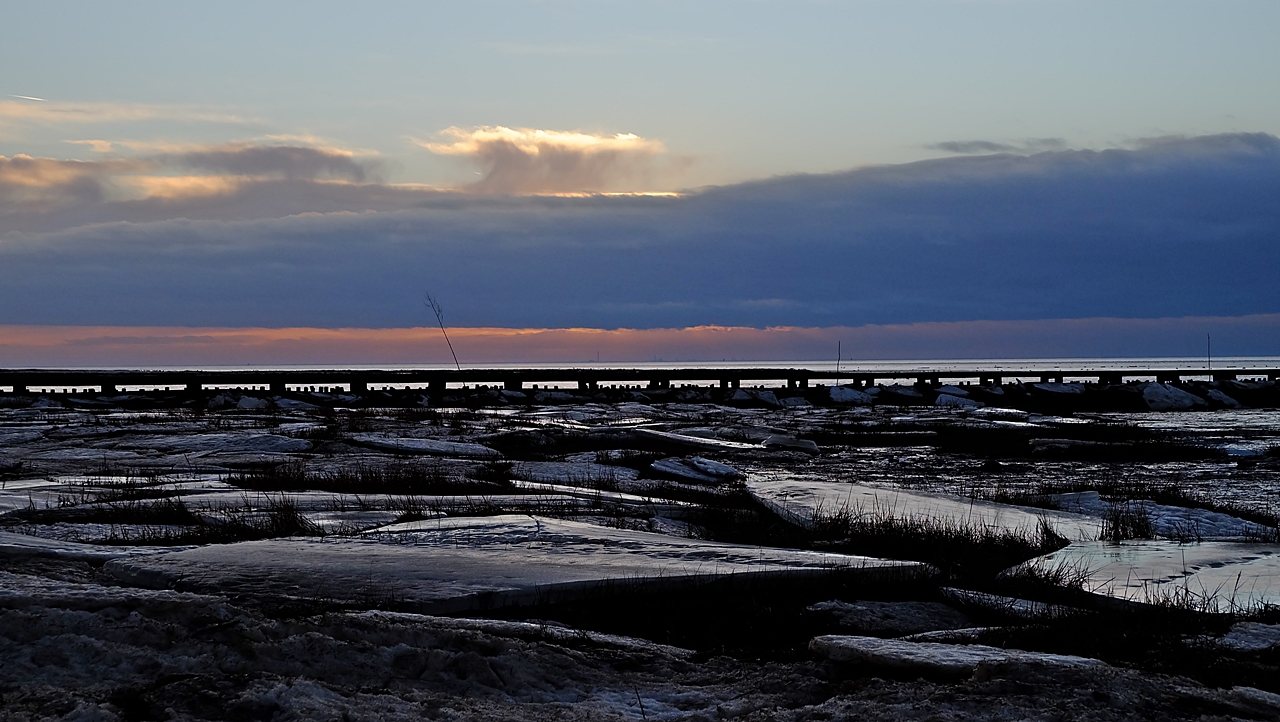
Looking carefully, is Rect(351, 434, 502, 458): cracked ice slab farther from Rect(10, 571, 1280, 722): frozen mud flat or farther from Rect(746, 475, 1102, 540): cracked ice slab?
Rect(10, 571, 1280, 722): frozen mud flat

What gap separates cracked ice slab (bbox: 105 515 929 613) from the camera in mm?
3686

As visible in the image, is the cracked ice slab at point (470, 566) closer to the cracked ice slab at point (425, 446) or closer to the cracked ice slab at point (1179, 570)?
the cracked ice slab at point (1179, 570)

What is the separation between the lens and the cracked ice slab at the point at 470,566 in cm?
369

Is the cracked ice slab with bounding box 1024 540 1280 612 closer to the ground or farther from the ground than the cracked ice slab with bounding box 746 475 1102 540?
farther from the ground

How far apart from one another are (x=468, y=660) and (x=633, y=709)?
21.1 inches

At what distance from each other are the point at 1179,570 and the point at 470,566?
3.45 metres

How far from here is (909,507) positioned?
777 cm

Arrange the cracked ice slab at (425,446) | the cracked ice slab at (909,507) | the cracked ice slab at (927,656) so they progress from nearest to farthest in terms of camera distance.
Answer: the cracked ice slab at (927,656) → the cracked ice slab at (909,507) → the cracked ice slab at (425,446)

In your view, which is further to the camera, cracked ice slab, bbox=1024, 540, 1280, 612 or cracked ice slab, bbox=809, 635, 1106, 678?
cracked ice slab, bbox=1024, 540, 1280, 612

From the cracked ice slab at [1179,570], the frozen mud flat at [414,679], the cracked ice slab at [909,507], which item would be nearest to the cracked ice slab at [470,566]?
the frozen mud flat at [414,679]

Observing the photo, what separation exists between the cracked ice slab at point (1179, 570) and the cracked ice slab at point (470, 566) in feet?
3.02

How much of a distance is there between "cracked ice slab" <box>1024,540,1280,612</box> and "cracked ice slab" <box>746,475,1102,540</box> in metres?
0.88

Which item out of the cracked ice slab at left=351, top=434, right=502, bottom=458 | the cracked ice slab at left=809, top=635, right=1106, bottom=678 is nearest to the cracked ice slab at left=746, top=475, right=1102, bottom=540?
the cracked ice slab at left=809, top=635, right=1106, bottom=678

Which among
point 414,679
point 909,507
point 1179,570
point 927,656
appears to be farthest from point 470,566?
point 909,507
